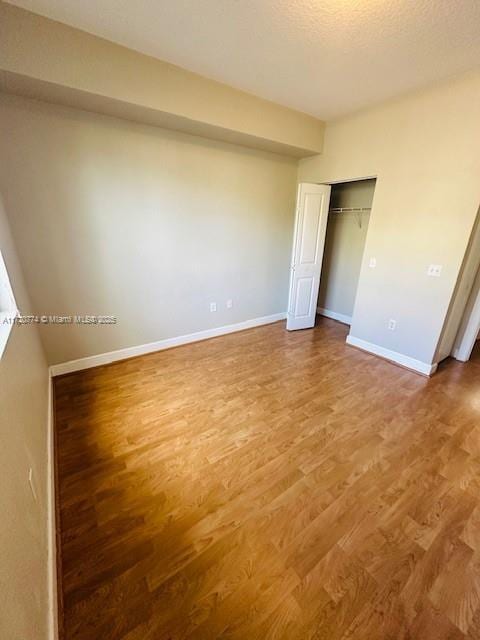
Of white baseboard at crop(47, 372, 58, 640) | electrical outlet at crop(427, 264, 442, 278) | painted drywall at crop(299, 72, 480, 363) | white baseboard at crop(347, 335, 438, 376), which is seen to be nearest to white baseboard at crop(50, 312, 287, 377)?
white baseboard at crop(47, 372, 58, 640)

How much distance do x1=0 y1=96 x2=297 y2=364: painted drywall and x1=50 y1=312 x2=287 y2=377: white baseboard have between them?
66mm

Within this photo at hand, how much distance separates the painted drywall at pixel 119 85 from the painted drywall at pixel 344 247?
1.57 meters

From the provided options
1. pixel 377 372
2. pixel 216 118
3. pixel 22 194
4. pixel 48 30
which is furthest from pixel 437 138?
pixel 22 194

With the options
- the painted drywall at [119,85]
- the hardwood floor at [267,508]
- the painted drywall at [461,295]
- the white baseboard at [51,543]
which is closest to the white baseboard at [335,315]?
the painted drywall at [461,295]

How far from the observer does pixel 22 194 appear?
2.12m

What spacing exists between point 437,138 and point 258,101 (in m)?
1.75

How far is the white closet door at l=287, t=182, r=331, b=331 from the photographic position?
344 cm

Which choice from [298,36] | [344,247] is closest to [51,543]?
[298,36]

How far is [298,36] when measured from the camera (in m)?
1.80

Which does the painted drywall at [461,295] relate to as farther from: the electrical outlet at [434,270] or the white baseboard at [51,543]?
the white baseboard at [51,543]

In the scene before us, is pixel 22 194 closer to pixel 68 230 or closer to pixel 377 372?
pixel 68 230

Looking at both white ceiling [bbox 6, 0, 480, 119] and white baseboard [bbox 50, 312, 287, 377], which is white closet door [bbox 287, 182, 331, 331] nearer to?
white baseboard [bbox 50, 312, 287, 377]

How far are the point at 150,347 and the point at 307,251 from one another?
2.48 meters

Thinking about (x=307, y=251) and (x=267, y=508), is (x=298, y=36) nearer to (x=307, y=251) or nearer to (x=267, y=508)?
(x=307, y=251)
